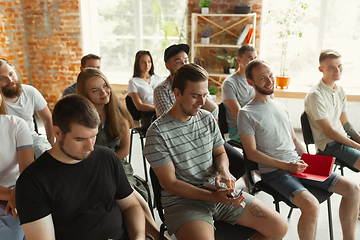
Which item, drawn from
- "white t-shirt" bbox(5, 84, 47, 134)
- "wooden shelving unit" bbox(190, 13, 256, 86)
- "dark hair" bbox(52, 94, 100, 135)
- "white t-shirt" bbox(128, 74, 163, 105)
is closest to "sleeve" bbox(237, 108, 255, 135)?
"dark hair" bbox(52, 94, 100, 135)

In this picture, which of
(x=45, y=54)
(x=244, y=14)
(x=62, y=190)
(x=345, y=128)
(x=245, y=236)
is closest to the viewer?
(x=62, y=190)

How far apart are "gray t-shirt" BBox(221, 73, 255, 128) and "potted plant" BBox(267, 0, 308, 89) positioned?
72.1 inches

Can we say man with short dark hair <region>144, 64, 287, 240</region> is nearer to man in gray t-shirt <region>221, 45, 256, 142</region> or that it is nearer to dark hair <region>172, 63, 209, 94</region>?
dark hair <region>172, 63, 209, 94</region>

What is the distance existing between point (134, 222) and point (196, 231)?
304mm

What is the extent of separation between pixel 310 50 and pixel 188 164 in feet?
13.0

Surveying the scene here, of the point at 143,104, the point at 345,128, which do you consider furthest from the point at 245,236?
the point at 143,104

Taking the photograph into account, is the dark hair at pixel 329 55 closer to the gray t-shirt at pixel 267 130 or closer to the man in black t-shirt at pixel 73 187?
the gray t-shirt at pixel 267 130

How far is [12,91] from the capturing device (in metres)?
2.48

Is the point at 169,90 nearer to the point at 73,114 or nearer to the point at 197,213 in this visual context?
the point at 197,213

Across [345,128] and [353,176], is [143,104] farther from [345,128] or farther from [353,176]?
[353,176]

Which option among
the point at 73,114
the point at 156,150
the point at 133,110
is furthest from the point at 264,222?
the point at 133,110

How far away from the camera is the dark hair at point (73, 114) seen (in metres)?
1.24

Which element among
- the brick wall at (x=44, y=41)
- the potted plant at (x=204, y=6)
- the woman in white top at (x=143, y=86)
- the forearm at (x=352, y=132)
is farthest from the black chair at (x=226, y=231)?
the brick wall at (x=44, y=41)

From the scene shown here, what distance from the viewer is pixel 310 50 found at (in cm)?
482
